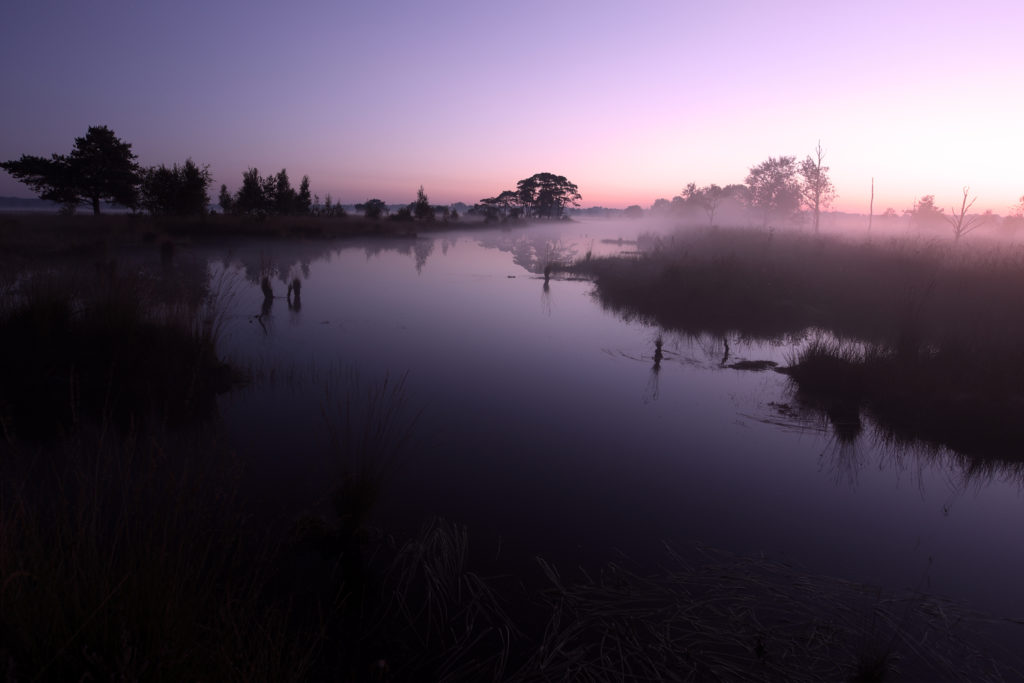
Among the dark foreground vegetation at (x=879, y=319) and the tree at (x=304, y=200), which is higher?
the tree at (x=304, y=200)

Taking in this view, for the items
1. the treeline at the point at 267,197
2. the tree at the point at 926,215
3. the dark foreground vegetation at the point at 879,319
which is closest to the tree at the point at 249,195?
the treeline at the point at 267,197

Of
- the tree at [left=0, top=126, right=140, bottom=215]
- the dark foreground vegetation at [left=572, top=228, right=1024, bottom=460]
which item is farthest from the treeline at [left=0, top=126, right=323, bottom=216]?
the dark foreground vegetation at [left=572, top=228, right=1024, bottom=460]

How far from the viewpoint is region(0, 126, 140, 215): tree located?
3294cm

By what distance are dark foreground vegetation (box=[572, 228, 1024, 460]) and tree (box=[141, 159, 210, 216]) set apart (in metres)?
27.2

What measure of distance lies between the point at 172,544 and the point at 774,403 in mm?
7553

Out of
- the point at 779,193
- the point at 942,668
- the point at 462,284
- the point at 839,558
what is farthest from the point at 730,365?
the point at 779,193

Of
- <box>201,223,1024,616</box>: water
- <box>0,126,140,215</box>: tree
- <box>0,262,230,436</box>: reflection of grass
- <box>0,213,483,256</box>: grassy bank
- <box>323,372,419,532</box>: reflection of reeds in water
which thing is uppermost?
<box>0,126,140,215</box>: tree

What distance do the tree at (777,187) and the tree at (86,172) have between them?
181ft

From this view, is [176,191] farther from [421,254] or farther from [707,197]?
[707,197]

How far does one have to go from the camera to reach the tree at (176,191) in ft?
111

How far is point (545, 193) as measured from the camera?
10331 cm

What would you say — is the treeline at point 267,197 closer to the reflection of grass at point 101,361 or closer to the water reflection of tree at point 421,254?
the water reflection of tree at point 421,254

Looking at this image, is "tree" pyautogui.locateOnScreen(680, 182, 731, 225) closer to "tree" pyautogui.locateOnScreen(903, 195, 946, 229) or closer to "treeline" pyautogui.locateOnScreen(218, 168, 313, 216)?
"tree" pyautogui.locateOnScreen(903, 195, 946, 229)

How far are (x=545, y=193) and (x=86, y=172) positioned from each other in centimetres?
8040
